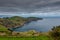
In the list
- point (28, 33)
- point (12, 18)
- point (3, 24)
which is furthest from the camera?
point (12, 18)

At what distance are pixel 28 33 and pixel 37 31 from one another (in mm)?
616

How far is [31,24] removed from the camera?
33.3ft

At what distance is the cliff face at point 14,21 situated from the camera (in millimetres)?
9405

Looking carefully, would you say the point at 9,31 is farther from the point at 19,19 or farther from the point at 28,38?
the point at 19,19

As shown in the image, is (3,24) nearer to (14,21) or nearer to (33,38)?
(14,21)

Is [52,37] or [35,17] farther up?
[35,17]

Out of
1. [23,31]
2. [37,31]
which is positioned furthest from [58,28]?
[23,31]

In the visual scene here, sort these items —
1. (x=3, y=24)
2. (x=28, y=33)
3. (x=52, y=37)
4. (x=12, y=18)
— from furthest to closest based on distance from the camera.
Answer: (x=12, y=18), (x=3, y=24), (x=28, y=33), (x=52, y=37)

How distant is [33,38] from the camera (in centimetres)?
789

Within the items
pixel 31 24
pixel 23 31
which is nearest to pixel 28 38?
pixel 23 31

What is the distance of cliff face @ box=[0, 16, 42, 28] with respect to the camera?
9405 mm

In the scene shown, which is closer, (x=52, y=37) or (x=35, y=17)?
(x=52, y=37)

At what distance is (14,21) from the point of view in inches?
414

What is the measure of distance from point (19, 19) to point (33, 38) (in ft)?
10.1
